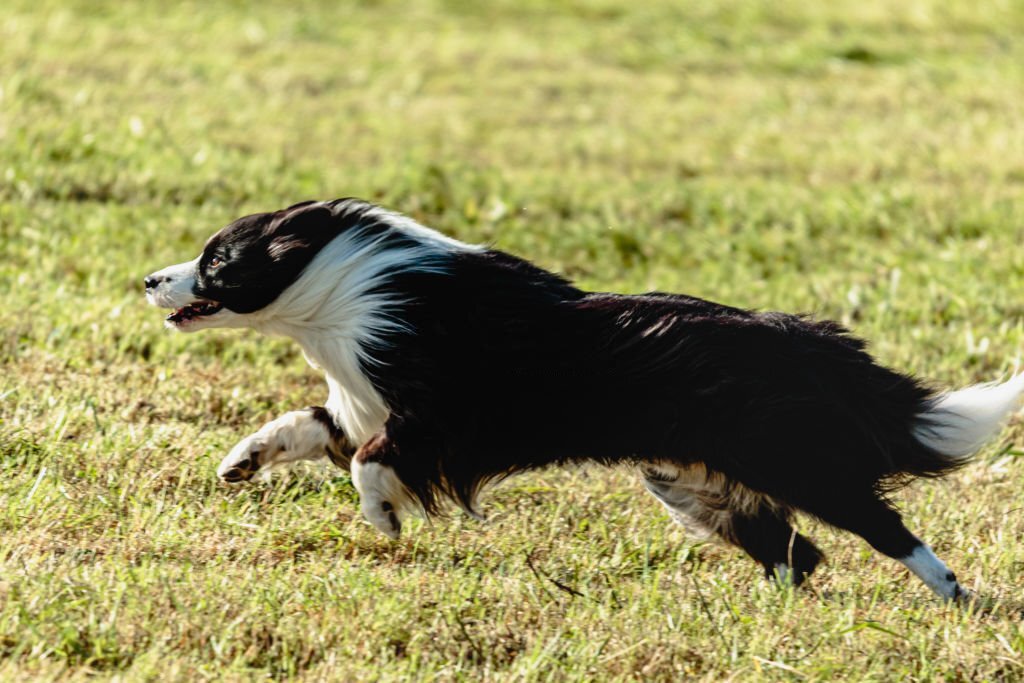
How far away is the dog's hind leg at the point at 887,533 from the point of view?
4.23 metres

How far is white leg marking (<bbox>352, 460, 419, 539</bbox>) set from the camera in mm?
4328

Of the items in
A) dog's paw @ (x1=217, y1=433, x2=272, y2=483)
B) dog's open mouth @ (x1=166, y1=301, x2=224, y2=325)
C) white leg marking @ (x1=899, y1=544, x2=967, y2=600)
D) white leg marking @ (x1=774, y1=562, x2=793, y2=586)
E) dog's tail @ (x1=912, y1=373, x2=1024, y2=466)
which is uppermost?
dog's open mouth @ (x1=166, y1=301, x2=224, y2=325)

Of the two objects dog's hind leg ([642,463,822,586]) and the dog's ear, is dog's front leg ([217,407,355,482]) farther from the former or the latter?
dog's hind leg ([642,463,822,586])

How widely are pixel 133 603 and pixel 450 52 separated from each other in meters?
10.1

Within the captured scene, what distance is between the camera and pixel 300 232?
452 centimetres

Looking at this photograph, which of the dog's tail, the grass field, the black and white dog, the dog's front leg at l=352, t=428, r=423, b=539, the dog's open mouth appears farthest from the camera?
the dog's open mouth

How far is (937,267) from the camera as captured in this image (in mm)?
7938

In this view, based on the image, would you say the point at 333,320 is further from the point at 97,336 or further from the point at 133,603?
the point at 97,336

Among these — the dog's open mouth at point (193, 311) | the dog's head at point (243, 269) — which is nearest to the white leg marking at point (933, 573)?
the dog's head at point (243, 269)

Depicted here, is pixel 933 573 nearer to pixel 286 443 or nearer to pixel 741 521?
pixel 741 521

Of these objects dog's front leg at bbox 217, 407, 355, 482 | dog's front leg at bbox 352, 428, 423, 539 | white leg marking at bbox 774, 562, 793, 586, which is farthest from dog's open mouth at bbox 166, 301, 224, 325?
white leg marking at bbox 774, 562, 793, 586

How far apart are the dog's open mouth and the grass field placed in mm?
513

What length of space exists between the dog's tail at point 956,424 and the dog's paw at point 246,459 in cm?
196

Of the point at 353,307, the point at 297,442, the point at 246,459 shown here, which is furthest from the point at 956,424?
the point at 246,459
